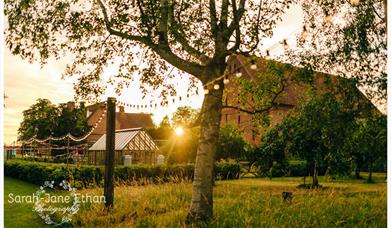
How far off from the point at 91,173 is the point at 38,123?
4249 cm

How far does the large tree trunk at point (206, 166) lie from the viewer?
927cm

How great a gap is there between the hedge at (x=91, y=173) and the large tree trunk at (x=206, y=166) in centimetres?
634

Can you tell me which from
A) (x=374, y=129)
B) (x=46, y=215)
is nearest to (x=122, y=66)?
(x=46, y=215)

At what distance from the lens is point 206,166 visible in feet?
30.6

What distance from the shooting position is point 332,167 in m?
19.3

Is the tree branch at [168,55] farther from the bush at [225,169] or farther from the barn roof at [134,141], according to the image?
the barn roof at [134,141]

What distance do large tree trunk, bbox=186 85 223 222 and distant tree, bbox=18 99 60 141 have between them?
38552mm

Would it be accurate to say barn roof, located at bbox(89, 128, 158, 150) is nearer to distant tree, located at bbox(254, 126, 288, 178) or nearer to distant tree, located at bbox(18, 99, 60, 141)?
distant tree, located at bbox(254, 126, 288, 178)

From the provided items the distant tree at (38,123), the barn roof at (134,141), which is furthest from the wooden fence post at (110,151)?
the distant tree at (38,123)

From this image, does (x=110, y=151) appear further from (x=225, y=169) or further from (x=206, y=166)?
(x=225, y=169)

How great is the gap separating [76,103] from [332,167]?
504 inches

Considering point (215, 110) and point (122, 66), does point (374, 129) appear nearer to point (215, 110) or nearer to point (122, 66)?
point (215, 110)

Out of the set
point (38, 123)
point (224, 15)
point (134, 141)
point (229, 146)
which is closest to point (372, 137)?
point (224, 15)

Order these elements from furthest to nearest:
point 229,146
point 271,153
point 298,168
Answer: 1. point 229,146
2. point 298,168
3. point 271,153
